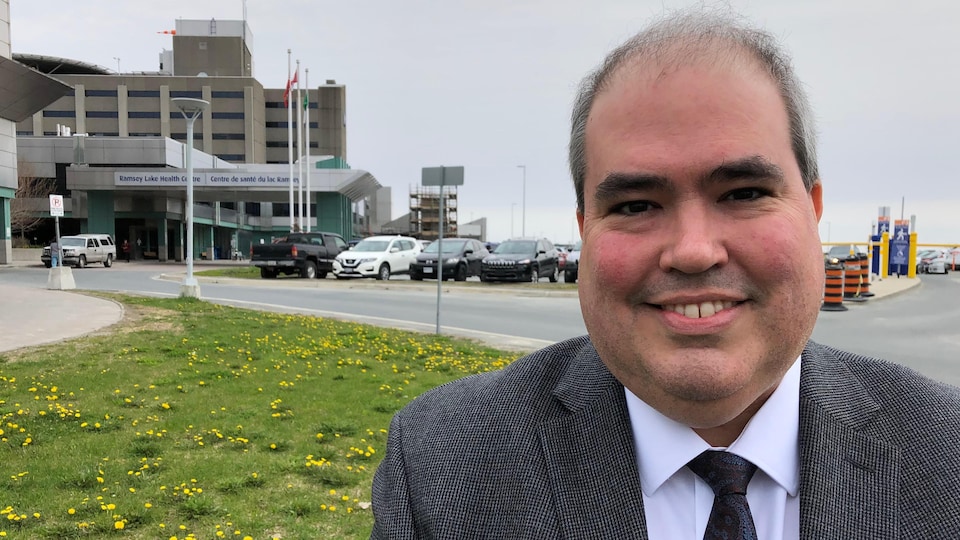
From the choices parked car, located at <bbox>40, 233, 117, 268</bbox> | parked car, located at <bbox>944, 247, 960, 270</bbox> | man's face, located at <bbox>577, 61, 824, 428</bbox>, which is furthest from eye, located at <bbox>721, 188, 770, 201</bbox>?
parked car, located at <bbox>944, 247, 960, 270</bbox>

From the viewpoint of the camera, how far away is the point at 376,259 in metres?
24.3

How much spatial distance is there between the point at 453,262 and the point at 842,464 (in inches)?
896

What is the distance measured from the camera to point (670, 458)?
1.17 metres

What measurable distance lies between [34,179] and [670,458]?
2093 inches

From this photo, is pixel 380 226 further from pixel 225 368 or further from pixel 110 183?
pixel 225 368

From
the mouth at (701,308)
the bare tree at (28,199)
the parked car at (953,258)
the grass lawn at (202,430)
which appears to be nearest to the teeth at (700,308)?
the mouth at (701,308)

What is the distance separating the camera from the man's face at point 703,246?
1.06 meters

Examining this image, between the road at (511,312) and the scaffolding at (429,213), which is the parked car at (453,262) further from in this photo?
the scaffolding at (429,213)

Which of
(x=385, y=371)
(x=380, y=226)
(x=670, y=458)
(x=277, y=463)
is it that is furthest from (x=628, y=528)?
(x=380, y=226)

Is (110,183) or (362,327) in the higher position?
(110,183)

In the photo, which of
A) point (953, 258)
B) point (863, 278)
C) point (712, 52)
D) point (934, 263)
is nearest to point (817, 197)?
point (712, 52)

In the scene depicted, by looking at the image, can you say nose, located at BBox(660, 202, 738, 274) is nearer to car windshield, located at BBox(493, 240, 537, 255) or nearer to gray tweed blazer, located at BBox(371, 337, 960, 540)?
gray tweed blazer, located at BBox(371, 337, 960, 540)

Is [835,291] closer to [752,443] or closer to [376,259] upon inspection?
[376,259]

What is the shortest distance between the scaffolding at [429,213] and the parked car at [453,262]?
188 feet
